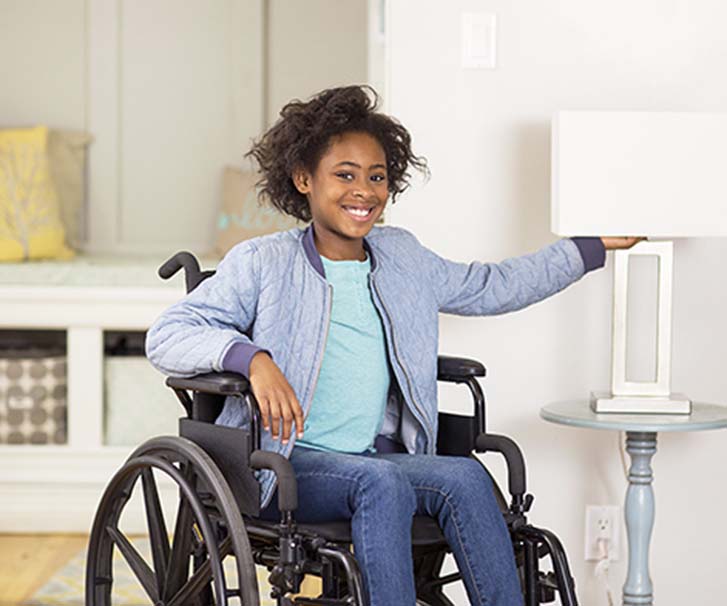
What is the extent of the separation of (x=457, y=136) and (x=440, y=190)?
0.12 metres

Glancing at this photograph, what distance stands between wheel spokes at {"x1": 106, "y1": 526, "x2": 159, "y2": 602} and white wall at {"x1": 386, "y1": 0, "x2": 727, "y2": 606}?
0.80 metres

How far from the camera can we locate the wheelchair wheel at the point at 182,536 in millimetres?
1968

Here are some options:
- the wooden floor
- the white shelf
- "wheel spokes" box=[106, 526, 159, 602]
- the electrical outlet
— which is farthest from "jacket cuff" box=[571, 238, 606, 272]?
the white shelf

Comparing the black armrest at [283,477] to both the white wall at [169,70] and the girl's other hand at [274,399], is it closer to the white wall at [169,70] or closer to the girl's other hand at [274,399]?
the girl's other hand at [274,399]

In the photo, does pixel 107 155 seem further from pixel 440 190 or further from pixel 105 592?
pixel 105 592

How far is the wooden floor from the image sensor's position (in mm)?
3256

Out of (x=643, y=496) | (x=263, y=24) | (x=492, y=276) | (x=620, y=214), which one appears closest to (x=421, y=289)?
(x=492, y=276)

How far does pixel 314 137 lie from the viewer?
91.5 inches

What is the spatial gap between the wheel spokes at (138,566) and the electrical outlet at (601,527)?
3.31 feet

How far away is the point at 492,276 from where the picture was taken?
248cm

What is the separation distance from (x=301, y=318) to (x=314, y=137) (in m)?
0.32

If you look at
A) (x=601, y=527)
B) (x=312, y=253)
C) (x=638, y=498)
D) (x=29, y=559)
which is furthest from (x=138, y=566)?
(x=29, y=559)

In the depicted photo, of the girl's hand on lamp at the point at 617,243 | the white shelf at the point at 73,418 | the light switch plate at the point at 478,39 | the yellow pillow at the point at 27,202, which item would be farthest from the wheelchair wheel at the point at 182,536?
the yellow pillow at the point at 27,202

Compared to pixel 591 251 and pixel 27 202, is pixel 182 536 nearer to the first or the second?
pixel 591 251
